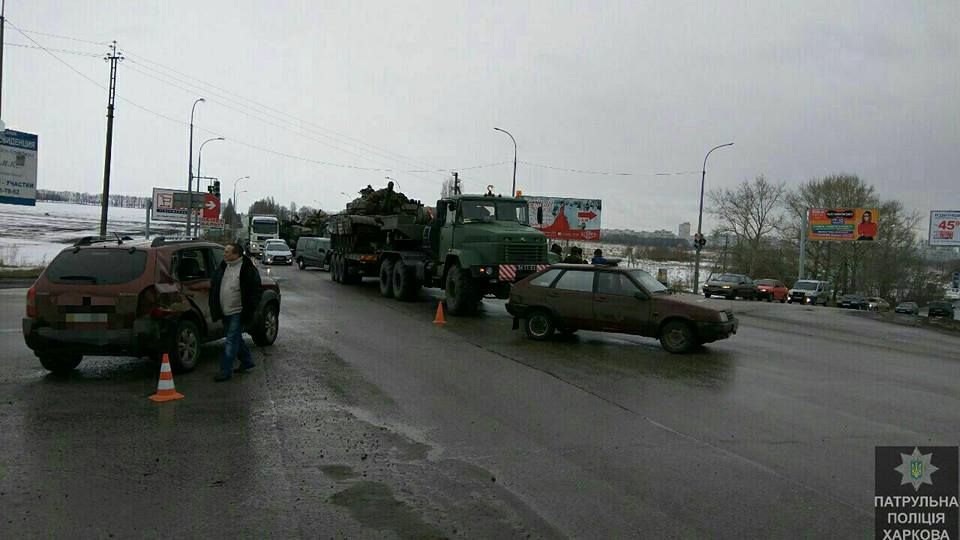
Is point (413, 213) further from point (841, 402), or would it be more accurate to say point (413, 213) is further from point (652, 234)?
point (652, 234)

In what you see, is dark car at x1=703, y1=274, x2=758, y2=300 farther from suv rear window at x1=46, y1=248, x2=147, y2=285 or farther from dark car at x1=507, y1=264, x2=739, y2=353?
suv rear window at x1=46, y1=248, x2=147, y2=285

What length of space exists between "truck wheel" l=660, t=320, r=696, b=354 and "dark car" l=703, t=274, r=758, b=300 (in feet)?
100

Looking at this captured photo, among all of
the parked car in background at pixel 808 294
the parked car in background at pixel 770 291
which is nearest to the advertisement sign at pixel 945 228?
the parked car in background at pixel 808 294

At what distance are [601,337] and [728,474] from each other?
28.3 ft

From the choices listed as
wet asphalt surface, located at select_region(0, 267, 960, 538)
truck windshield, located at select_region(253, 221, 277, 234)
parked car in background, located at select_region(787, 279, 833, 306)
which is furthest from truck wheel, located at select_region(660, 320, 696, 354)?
truck windshield, located at select_region(253, 221, 277, 234)

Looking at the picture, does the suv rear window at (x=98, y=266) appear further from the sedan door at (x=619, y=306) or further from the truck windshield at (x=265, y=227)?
the truck windshield at (x=265, y=227)

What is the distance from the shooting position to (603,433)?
273 inches

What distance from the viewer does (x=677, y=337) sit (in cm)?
1238

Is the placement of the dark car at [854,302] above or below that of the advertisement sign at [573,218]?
below

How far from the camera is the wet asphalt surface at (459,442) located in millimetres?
4652

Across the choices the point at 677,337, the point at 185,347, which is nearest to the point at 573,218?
the point at 677,337

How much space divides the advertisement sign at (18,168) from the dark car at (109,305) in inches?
1071

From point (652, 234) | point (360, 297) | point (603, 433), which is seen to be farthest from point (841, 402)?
point (652, 234)

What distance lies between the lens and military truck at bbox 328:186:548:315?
57.1 feet
